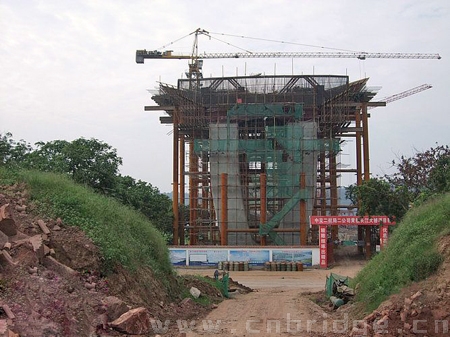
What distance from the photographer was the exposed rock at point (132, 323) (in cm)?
1007

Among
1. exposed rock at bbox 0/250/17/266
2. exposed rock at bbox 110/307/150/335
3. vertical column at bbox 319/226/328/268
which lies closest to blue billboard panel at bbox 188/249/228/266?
vertical column at bbox 319/226/328/268

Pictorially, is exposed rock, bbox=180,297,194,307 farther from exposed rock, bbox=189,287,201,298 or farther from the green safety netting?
the green safety netting

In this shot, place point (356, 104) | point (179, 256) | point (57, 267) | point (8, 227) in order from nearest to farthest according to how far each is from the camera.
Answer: point (57, 267)
point (8, 227)
point (179, 256)
point (356, 104)

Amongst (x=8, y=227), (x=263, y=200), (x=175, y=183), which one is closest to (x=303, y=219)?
(x=263, y=200)

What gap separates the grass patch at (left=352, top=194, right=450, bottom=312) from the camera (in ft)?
37.2

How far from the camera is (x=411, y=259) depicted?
11.9 meters

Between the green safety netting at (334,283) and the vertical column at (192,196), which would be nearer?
the green safety netting at (334,283)

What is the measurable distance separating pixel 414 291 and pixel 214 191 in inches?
1196

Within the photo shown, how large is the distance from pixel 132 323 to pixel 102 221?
4.61m

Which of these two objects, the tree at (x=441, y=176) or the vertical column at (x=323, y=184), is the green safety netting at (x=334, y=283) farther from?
the vertical column at (x=323, y=184)

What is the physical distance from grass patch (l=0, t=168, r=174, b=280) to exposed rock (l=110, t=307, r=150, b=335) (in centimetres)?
210

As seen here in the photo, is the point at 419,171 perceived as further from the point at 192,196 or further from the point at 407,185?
the point at 192,196

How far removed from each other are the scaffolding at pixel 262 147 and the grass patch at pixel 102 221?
22.4 metres

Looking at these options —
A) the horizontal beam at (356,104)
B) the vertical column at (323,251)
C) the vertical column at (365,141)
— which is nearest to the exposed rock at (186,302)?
the vertical column at (323,251)
